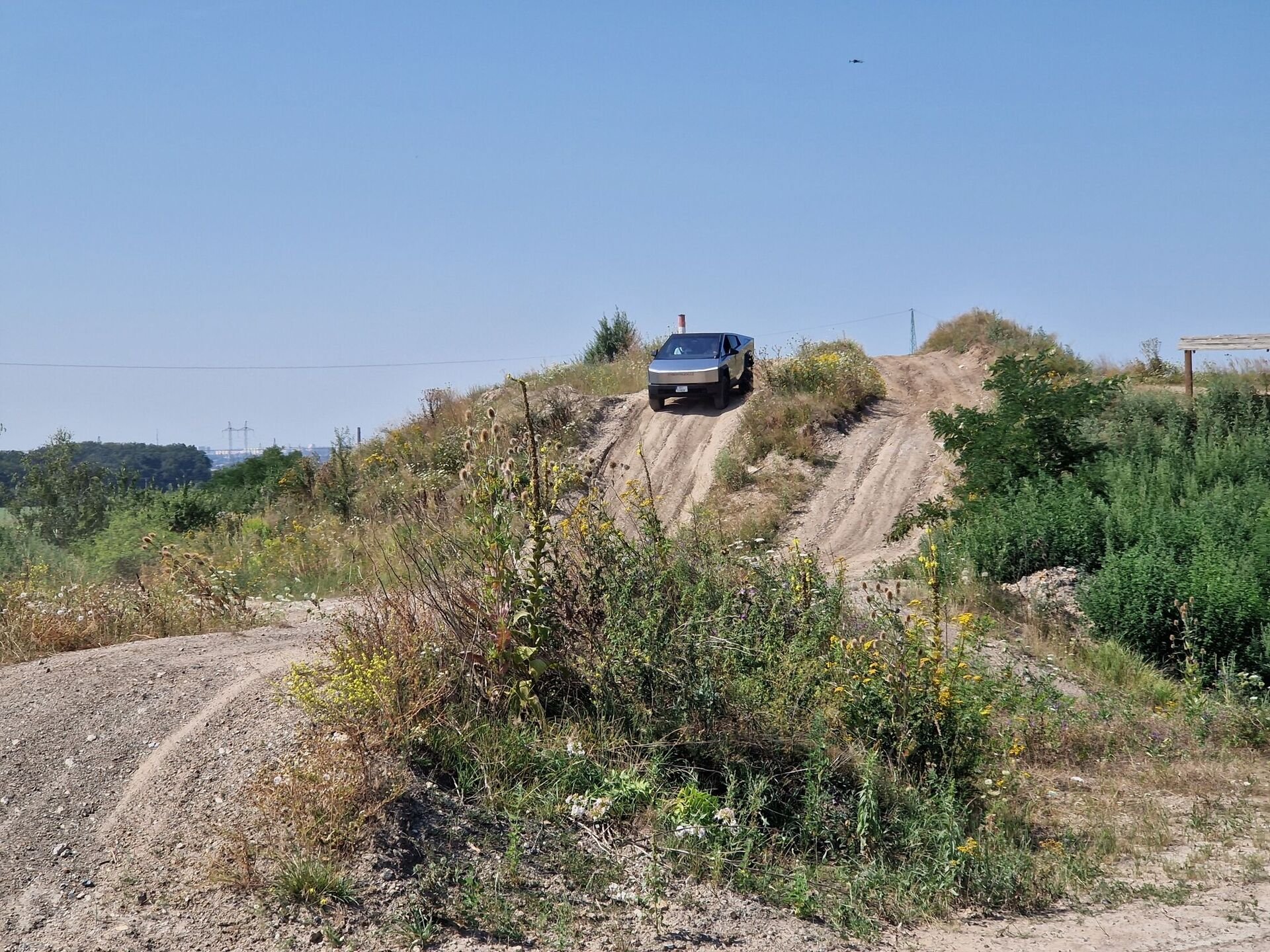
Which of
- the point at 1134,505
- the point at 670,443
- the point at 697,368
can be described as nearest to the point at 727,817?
the point at 1134,505

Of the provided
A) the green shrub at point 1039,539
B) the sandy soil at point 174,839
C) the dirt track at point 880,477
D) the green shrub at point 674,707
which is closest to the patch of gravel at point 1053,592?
the green shrub at point 1039,539

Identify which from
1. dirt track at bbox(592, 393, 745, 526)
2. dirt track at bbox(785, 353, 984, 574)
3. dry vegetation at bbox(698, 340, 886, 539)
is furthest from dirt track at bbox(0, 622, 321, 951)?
dirt track at bbox(592, 393, 745, 526)

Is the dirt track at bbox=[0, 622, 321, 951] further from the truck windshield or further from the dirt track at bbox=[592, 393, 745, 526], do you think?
the truck windshield

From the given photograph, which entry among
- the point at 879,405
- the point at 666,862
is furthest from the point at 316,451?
the point at 666,862

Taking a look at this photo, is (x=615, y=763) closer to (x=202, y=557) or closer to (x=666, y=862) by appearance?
(x=666, y=862)

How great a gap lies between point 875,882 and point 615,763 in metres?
1.53

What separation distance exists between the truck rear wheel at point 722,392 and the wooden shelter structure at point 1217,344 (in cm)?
915

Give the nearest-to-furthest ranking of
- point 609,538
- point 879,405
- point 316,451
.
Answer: point 609,538 < point 879,405 < point 316,451

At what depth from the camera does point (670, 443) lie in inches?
906

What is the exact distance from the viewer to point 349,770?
5.27m

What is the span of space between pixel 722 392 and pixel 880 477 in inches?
195

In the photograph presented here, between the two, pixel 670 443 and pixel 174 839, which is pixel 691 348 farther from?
pixel 174 839

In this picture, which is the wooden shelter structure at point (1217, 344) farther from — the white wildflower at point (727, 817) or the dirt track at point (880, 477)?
the white wildflower at point (727, 817)

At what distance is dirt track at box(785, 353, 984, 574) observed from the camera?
712 inches
